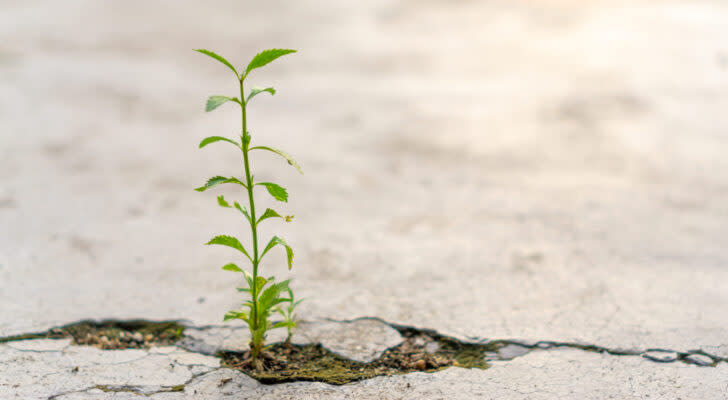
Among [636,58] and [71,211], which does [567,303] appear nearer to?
[71,211]

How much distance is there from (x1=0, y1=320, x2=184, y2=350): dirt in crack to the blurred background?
0.20 feet

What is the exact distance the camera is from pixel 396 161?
11.6ft

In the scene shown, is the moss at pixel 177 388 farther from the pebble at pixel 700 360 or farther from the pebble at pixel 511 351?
the pebble at pixel 700 360

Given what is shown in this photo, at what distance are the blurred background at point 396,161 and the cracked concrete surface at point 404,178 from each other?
2cm

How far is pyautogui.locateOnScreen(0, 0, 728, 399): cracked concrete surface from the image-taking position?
6.93 feet

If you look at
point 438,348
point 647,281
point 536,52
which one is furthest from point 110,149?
point 536,52

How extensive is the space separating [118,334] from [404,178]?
172 cm

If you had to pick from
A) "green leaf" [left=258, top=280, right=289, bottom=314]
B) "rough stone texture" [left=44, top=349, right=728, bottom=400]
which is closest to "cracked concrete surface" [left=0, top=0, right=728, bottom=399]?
"rough stone texture" [left=44, top=349, right=728, bottom=400]

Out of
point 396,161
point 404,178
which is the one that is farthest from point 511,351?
point 396,161

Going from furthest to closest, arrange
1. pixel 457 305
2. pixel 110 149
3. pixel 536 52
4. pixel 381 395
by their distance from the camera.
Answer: pixel 536 52
pixel 110 149
pixel 457 305
pixel 381 395

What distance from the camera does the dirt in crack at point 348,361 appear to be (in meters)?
1.89

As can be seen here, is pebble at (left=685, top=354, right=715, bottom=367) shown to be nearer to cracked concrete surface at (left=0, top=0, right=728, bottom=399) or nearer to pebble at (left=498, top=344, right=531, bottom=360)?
cracked concrete surface at (left=0, top=0, right=728, bottom=399)

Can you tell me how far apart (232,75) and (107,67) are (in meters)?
0.90

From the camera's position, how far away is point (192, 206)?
3.04m
